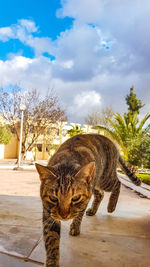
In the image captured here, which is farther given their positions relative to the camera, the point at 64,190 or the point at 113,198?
the point at 113,198

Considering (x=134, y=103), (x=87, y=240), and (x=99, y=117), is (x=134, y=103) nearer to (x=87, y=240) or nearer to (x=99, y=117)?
(x=99, y=117)

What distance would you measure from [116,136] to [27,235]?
12647mm

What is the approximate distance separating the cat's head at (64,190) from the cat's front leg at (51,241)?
152 mm

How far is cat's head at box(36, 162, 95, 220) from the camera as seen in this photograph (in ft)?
4.88

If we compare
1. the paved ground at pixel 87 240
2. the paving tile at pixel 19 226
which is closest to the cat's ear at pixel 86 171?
the paved ground at pixel 87 240

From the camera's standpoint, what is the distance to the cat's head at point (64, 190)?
1.49 m

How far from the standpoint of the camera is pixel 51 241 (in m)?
1.65

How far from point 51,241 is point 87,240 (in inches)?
24.2

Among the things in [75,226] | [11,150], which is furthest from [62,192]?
[11,150]

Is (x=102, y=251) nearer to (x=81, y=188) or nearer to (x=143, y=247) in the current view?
(x=143, y=247)

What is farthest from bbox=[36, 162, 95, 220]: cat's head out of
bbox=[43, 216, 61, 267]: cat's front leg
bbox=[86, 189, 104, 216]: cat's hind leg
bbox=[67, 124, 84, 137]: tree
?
bbox=[67, 124, 84, 137]: tree

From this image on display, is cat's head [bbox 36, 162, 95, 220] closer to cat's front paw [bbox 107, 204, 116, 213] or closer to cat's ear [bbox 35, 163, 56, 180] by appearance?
cat's ear [bbox 35, 163, 56, 180]

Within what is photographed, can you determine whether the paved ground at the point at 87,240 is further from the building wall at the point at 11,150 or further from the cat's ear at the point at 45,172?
the building wall at the point at 11,150

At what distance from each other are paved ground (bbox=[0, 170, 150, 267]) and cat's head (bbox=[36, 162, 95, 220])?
0.47 meters
